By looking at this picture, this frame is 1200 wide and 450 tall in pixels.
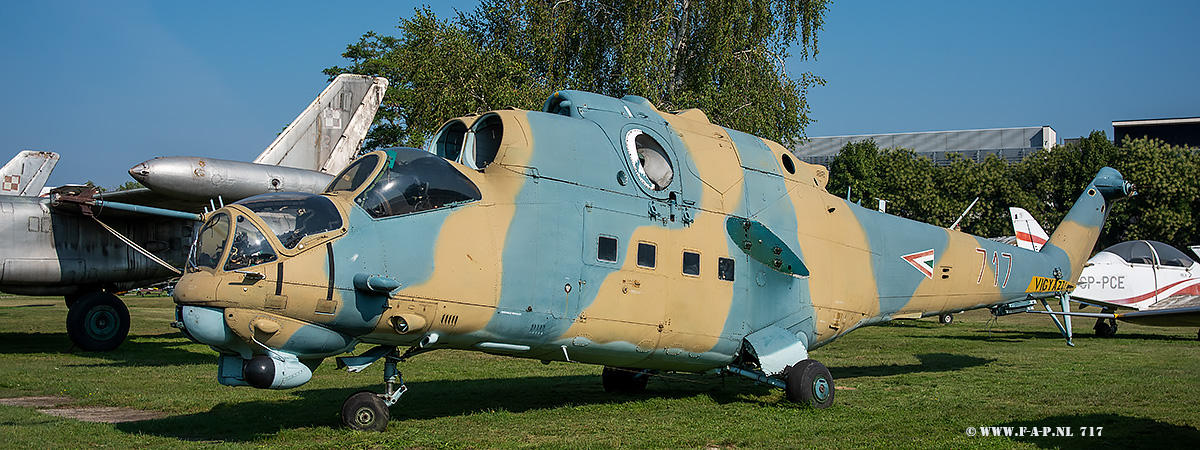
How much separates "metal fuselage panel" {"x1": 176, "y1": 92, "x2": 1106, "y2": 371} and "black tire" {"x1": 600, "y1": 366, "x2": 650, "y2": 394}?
1716mm

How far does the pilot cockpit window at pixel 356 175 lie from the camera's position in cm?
822

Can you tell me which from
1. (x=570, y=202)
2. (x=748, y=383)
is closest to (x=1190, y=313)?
(x=570, y=202)

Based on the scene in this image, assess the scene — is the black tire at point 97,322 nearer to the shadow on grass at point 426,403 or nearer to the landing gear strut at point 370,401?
the shadow on grass at point 426,403

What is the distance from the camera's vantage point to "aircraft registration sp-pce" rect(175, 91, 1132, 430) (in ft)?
24.8

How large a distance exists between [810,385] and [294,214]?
6260mm

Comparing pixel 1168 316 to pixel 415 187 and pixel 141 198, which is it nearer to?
pixel 415 187

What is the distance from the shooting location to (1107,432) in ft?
29.2

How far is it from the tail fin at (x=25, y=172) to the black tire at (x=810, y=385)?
20595 millimetres

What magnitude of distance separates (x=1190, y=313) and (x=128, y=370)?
598 inches

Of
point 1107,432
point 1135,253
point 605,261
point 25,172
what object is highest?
point 25,172

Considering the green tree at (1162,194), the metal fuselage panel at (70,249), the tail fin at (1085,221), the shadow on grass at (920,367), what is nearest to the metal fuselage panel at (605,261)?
the shadow on grass at (920,367)

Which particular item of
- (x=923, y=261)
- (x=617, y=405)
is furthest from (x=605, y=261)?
(x=923, y=261)

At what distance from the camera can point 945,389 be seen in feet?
40.4

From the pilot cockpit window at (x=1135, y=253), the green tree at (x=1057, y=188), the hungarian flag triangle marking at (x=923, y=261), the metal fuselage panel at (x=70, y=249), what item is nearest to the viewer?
the hungarian flag triangle marking at (x=923, y=261)
